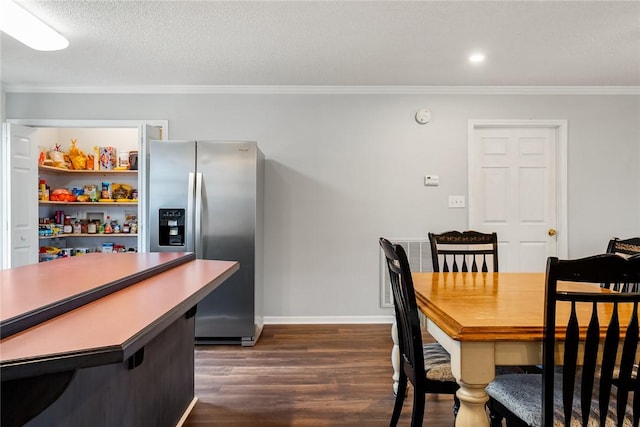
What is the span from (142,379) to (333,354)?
64.0 inches

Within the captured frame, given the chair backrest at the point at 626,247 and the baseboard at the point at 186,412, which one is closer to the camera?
the baseboard at the point at 186,412

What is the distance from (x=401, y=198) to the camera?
3.69 meters

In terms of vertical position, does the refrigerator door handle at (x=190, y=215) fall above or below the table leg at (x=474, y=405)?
above

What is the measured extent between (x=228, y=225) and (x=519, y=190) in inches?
112

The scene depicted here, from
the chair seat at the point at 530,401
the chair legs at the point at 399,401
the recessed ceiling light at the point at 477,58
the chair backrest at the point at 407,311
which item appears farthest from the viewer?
the recessed ceiling light at the point at 477,58

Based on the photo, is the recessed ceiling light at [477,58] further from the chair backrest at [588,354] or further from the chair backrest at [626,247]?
the chair backrest at [588,354]

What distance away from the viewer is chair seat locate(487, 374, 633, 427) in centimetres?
114

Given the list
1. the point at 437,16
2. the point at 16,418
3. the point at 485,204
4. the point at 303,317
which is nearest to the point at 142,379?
the point at 16,418

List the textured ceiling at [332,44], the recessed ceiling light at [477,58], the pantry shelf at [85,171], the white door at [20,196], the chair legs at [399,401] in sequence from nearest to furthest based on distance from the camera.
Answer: the chair legs at [399,401] < the textured ceiling at [332,44] < the recessed ceiling light at [477,58] < the white door at [20,196] < the pantry shelf at [85,171]

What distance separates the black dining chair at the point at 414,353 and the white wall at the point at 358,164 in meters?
2.07

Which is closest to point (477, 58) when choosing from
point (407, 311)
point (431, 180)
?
point (431, 180)

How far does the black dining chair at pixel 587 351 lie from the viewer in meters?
0.98

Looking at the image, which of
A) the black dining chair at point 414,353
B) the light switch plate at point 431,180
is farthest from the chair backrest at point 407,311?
the light switch plate at point 431,180

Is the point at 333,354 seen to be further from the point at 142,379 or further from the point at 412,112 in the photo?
the point at 412,112
